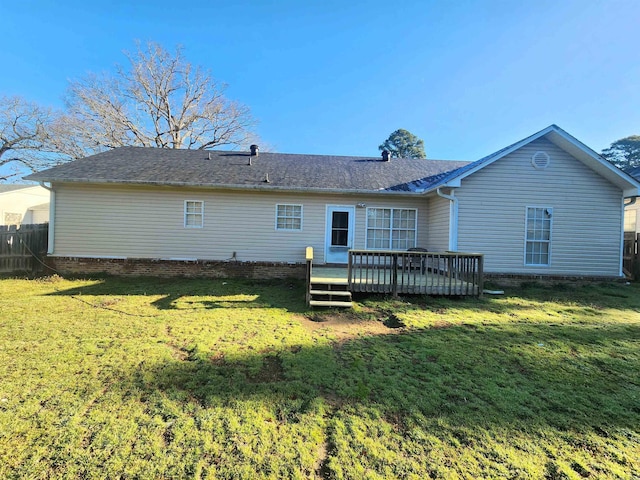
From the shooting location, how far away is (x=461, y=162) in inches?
538

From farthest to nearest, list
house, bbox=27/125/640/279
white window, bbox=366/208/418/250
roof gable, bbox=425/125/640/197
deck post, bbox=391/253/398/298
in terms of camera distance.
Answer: white window, bbox=366/208/418/250 → house, bbox=27/125/640/279 → roof gable, bbox=425/125/640/197 → deck post, bbox=391/253/398/298

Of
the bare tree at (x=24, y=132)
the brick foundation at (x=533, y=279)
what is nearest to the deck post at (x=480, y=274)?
the brick foundation at (x=533, y=279)

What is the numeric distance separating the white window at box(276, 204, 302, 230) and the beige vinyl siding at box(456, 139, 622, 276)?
206 inches

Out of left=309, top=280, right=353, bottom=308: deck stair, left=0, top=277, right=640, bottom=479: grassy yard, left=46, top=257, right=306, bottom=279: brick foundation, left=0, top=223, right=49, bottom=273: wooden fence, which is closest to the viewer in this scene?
left=0, top=277, right=640, bottom=479: grassy yard

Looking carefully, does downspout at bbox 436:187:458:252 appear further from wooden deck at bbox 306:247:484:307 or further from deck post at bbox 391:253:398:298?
deck post at bbox 391:253:398:298

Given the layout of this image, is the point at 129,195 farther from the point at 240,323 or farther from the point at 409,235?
the point at 409,235

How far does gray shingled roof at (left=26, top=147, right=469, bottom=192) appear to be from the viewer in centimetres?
984

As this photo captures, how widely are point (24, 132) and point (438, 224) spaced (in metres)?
33.8

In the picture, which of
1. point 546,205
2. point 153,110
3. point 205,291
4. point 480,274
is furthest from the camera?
point 153,110

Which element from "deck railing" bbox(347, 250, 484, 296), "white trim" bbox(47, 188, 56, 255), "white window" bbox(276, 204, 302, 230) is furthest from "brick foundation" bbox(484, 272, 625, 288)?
"white trim" bbox(47, 188, 56, 255)

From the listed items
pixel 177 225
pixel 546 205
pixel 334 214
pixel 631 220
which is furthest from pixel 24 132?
pixel 631 220

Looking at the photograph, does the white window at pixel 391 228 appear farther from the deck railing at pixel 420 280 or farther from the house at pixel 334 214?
the deck railing at pixel 420 280

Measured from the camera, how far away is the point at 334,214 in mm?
10453

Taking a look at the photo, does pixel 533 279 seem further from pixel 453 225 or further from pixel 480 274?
pixel 480 274
